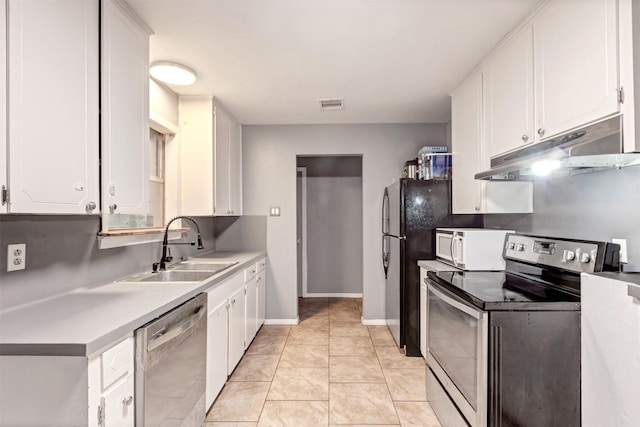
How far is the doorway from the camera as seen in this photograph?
5023 mm

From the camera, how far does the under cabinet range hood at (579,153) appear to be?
1208mm

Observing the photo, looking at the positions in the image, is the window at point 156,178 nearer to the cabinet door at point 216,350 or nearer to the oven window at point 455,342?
the cabinet door at point 216,350

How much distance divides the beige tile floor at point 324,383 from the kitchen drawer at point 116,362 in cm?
103

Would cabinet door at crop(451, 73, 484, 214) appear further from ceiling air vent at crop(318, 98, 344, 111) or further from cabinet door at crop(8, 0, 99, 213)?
cabinet door at crop(8, 0, 99, 213)

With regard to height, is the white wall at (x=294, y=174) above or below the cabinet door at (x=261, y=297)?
above

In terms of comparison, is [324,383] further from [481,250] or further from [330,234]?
[330,234]

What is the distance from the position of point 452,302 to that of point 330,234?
3.37 m

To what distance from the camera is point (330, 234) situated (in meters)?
5.07

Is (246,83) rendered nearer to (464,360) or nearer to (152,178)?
(152,178)

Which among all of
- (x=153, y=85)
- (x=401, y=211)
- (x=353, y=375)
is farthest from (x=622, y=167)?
(x=153, y=85)

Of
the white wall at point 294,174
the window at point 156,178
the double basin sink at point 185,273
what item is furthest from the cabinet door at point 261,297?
the window at point 156,178

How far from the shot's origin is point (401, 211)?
9.38ft

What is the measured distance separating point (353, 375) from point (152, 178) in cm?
228

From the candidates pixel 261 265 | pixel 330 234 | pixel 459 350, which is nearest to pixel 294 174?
pixel 261 265
